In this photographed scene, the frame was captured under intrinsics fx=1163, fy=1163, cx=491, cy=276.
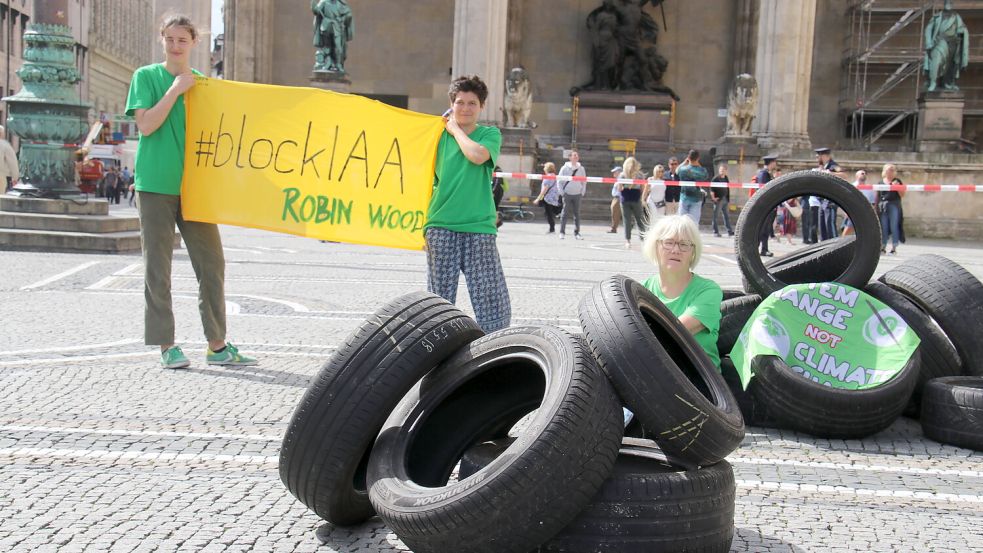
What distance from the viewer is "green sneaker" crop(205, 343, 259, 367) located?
7.63m

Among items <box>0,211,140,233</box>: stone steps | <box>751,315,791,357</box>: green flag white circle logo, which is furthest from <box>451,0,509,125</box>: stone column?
<box>751,315,791,357</box>: green flag white circle logo

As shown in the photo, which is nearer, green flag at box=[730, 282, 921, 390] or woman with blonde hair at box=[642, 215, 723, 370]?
woman with blonde hair at box=[642, 215, 723, 370]

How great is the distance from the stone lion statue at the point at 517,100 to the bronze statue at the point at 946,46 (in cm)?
1128

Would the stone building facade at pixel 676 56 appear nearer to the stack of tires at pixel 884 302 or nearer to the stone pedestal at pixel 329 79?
the stone pedestal at pixel 329 79

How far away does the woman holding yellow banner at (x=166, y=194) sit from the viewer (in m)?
7.25

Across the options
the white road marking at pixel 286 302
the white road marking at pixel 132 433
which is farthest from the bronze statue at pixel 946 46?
the white road marking at pixel 132 433

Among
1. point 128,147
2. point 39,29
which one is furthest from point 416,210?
point 128,147

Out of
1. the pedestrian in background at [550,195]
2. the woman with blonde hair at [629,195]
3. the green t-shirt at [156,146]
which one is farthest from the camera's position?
the pedestrian in background at [550,195]

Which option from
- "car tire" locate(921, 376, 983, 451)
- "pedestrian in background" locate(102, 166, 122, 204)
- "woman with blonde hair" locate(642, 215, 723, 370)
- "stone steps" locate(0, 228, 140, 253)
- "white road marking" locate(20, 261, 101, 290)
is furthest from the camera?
"pedestrian in background" locate(102, 166, 122, 204)

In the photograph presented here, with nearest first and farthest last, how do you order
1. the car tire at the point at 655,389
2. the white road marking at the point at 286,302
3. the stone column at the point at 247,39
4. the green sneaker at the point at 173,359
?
the car tire at the point at 655,389 < the green sneaker at the point at 173,359 < the white road marking at the point at 286,302 < the stone column at the point at 247,39

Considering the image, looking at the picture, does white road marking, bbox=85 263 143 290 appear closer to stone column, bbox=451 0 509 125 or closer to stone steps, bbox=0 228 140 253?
stone steps, bbox=0 228 140 253

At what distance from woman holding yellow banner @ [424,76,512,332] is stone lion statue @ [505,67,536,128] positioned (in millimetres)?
25345

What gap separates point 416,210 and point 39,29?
9.78 meters

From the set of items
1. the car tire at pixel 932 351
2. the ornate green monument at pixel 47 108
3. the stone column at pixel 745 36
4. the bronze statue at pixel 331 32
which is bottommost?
the car tire at pixel 932 351
